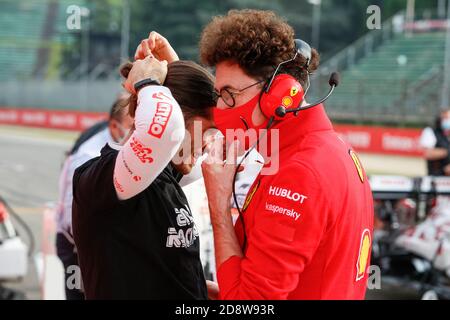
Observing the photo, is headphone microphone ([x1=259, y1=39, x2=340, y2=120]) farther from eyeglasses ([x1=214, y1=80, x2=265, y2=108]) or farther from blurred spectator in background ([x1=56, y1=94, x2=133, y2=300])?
blurred spectator in background ([x1=56, y1=94, x2=133, y2=300])

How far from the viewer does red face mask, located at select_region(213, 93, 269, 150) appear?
2.08 meters

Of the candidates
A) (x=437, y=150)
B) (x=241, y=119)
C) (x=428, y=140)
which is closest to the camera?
(x=241, y=119)

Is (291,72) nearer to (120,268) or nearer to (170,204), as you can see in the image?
(170,204)

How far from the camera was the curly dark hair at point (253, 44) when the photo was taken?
203 centimetres

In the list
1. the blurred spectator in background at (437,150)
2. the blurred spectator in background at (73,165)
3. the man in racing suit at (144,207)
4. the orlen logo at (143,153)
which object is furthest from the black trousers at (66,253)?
the blurred spectator in background at (437,150)

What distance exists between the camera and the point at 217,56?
2.09 m

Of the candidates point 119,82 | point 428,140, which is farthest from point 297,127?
point 119,82

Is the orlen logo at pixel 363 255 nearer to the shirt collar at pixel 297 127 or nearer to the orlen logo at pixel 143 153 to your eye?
the shirt collar at pixel 297 127

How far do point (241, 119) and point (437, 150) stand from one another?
24.1 ft

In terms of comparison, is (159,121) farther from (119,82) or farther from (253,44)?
(119,82)

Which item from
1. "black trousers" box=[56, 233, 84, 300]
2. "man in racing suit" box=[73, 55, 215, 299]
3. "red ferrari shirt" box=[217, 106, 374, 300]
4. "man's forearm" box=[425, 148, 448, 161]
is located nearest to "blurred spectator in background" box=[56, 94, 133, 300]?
"black trousers" box=[56, 233, 84, 300]

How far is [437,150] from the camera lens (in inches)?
353

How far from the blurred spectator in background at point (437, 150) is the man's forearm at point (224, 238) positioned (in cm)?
Result: 734

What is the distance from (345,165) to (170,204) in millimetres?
509
